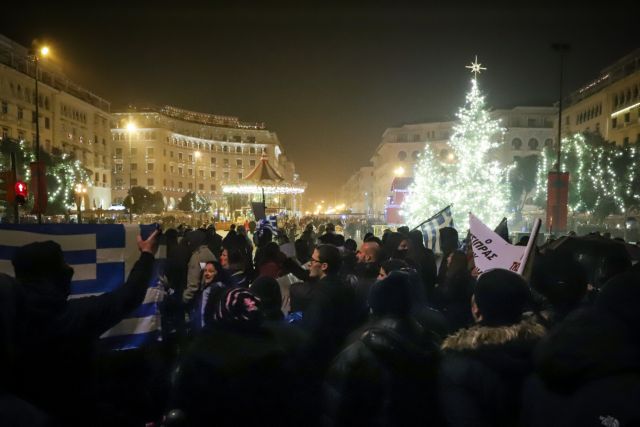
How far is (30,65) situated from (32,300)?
62605mm

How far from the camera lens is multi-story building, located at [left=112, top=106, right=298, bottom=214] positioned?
9394 cm

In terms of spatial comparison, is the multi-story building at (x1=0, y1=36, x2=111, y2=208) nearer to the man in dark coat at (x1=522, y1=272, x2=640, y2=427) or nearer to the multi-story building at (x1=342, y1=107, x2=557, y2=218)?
the multi-story building at (x1=342, y1=107, x2=557, y2=218)

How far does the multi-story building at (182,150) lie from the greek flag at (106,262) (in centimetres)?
7862

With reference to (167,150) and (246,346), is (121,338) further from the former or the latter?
(167,150)

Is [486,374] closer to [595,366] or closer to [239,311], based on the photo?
[595,366]

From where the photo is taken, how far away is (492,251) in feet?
17.6

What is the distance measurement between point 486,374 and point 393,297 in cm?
78

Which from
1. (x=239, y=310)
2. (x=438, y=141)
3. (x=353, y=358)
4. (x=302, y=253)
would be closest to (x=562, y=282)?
(x=353, y=358)

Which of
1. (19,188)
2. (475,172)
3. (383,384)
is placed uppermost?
(475,172)

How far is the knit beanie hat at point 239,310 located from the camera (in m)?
2.69

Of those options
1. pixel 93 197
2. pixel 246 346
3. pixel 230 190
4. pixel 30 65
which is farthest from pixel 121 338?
pixel 93 197

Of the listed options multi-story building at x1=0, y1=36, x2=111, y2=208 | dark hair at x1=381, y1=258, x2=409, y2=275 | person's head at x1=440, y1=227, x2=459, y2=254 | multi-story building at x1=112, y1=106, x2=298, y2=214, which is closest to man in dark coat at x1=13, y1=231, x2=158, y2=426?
dark hair at x1=381, y1=258, x2=409, y2=275

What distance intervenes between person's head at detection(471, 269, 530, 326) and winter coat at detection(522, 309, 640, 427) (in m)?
0.52

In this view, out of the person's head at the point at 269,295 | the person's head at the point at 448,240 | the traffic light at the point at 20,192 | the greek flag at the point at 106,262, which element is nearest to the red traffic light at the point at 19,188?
the traffic light at the point at 20,192
